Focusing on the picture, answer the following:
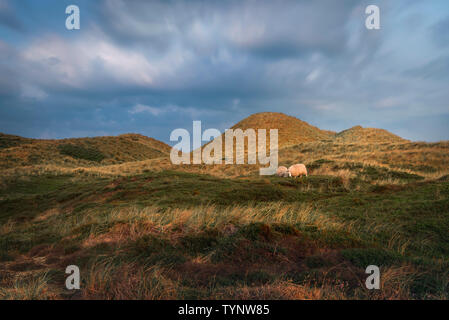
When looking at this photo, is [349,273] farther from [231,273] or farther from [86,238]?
[86,238]

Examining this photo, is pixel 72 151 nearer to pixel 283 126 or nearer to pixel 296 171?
pixel 283 126

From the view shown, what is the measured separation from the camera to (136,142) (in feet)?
305

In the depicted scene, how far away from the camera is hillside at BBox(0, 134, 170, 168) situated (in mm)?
49875

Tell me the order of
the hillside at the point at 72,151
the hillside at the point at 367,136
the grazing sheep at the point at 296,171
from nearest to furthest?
1. the grazing sheep at the point at 296,171
2. the hillside at the point at 72,151
3. the hillside at the point at 367,136

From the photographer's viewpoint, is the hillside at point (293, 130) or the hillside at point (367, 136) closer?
the hillside at point (367, 136)

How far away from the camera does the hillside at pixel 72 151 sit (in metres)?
49.9

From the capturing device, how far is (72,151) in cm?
6306

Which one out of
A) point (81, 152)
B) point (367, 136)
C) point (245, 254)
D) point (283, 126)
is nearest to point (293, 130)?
point (283, 126)

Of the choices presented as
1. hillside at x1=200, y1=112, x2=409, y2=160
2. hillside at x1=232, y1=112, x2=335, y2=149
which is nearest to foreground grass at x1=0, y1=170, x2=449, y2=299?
hillside at x1=200, y1=112, x2=409, y2=160

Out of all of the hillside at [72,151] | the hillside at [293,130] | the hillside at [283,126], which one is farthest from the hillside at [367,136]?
the hillside at [72,151]

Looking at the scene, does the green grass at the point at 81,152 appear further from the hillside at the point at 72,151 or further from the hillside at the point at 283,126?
the hillside at the point at 283,126

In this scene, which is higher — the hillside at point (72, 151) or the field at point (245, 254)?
the hillside at point (72, 151)

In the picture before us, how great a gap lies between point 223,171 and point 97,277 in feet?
104
